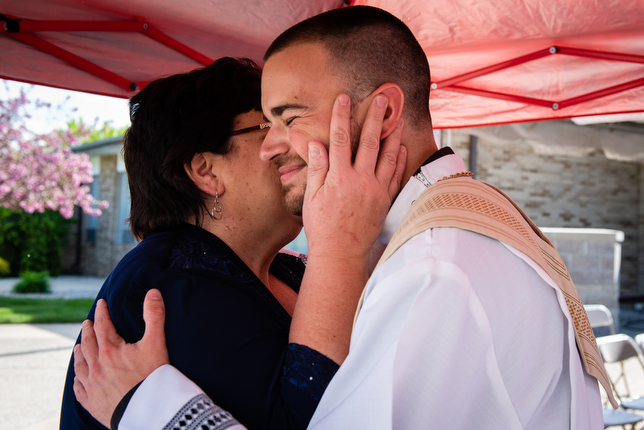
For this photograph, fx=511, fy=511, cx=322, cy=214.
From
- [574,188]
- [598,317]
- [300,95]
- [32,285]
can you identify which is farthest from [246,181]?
[32,285]

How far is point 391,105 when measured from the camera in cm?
146

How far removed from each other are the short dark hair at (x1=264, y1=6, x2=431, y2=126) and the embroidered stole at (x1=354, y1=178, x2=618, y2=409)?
0.44 meters

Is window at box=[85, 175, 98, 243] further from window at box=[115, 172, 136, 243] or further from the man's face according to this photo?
the man's face

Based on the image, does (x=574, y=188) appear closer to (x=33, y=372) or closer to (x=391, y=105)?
(x=33, y=372)

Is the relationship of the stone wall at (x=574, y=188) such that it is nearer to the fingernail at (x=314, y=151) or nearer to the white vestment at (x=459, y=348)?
the fingernail at (x=314, y=151)

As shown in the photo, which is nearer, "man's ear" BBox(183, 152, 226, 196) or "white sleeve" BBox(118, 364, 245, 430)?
"white sleeve" BBox(118, 364, 245, 430)

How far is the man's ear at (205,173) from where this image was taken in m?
1.89

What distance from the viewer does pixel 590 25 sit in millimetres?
2930

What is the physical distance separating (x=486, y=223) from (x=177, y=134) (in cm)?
121

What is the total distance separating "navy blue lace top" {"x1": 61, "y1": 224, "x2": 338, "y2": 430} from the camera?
1.30m

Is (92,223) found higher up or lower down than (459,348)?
lower down

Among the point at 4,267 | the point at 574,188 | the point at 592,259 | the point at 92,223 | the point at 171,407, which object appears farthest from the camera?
the point at 92,223

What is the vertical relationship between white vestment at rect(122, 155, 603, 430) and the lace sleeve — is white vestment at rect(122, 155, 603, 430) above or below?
above

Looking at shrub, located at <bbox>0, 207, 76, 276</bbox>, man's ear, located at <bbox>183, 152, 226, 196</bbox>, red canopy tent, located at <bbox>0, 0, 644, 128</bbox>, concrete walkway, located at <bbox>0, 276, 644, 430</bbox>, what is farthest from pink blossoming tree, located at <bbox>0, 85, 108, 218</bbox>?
man's ear, located at <bbox>183, 152, 226, 196</bbox>
